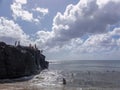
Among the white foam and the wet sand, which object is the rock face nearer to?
the white foam

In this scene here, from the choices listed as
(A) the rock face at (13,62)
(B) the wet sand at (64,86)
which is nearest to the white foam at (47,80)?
(B) the wet sand at (64,86)

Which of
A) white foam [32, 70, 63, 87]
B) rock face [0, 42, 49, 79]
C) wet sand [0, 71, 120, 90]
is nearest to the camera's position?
wet sand [0, 71, 120, 90]

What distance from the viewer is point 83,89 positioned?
5784 cm

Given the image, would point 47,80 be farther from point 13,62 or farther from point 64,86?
point 64,86

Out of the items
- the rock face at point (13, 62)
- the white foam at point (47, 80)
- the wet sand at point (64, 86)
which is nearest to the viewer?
the wet sand at point (64, 86)

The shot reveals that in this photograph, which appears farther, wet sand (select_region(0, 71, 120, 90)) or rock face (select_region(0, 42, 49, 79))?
rock face (select_region(0, 42, 49, 79))

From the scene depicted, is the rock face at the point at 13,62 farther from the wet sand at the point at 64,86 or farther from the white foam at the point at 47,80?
the wet sand at the point at 64,86

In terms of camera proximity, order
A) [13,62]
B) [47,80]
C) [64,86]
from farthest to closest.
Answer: [13,62], [47,80], [64,86]

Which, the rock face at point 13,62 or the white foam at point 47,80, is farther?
the rock face at point 13,62

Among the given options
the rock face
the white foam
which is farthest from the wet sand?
the rock face

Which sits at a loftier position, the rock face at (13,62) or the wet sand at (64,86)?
the rock face at (13,62)

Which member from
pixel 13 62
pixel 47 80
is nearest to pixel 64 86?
pixel 47 80

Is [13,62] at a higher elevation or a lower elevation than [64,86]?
higher

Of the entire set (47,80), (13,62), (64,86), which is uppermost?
(13,62)
